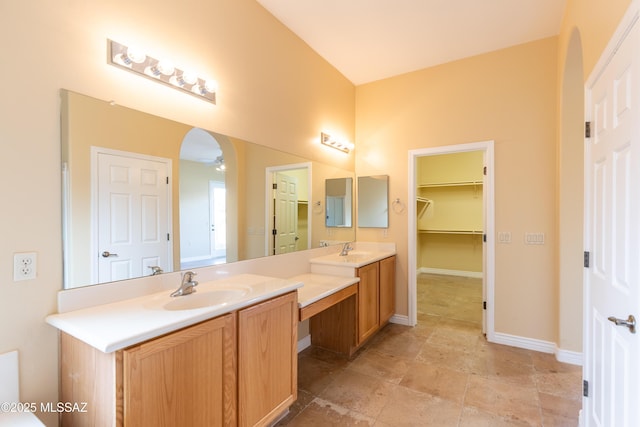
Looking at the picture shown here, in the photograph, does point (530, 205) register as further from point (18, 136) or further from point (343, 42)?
point (18, 136)

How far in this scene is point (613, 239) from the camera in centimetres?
129

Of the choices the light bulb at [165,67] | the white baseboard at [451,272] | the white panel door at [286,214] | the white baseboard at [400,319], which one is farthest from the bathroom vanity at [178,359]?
the white baseboard at [451,272]

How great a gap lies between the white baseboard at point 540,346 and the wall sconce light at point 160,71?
11.5 ft

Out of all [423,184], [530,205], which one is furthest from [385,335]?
[423,184]

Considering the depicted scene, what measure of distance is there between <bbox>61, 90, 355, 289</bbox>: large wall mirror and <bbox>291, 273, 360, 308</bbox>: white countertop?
0.42m

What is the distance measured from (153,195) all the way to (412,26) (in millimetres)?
2634

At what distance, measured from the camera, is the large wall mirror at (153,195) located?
1.37 m

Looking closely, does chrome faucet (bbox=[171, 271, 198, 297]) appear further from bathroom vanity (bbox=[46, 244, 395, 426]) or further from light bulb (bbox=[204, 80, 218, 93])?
light bulb (bbox=[204, 80, 218, 93])

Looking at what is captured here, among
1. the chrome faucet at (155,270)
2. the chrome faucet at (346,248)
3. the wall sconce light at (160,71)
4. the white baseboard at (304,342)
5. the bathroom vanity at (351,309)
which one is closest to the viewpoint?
the wall sconce light at (160,71)

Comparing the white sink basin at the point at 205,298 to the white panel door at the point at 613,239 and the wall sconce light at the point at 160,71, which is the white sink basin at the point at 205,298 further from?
the white panel door at the point at 613,239

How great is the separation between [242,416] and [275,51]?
2.70 metres

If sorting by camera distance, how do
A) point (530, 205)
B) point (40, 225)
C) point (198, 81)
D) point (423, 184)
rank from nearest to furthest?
point (40, 225) < point (198, 81) < point (530, 205) < point (423, 184)

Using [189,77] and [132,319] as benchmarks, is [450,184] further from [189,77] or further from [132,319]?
[132,319]

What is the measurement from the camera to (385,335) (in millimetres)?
3266
